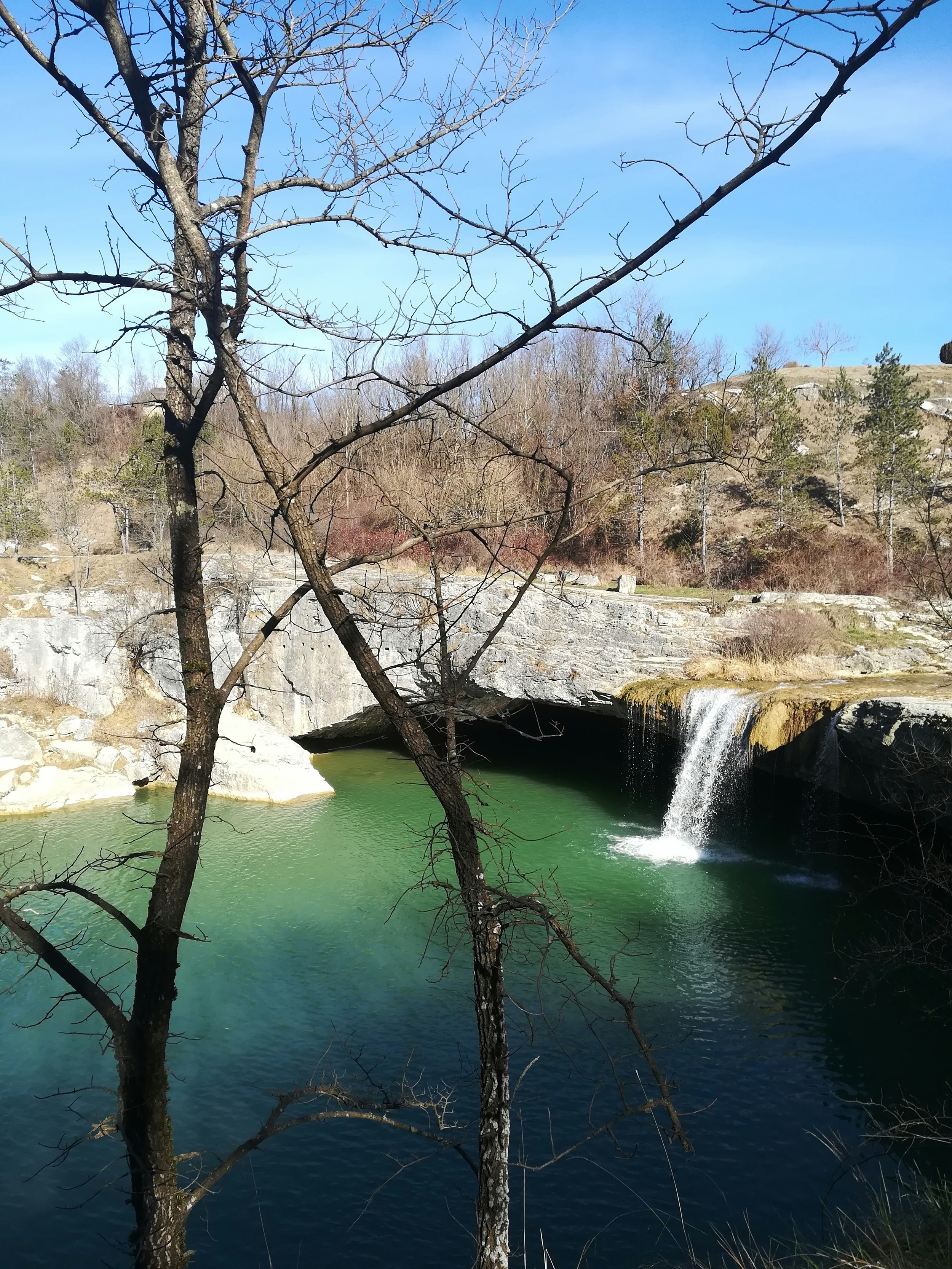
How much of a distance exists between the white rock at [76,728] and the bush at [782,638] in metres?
12.5

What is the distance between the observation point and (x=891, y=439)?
25.6 m

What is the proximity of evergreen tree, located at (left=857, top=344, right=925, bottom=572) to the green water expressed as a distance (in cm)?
1581

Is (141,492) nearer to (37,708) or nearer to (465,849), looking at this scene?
(37,708)

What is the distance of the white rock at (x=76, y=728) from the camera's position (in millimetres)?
17750

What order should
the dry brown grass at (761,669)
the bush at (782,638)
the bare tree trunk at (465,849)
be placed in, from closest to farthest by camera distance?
the bare tree trunk at (465,849)
the dry brown grass at (761,669)
the bush at (782,638)

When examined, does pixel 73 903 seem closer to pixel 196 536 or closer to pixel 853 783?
pixel 196 536

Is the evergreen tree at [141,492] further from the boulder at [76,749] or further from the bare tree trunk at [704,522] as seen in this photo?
the bare tree trunk at [704,522]

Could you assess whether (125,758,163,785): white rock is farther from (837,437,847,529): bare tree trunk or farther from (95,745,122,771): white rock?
(837,437,847,529): bare tree trunk

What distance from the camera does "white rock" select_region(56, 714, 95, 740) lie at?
17.8 meters

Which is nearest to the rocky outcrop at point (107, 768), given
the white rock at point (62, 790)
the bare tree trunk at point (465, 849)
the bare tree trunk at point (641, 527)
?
the white rock at point (62, 790)

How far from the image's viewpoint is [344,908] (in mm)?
11773

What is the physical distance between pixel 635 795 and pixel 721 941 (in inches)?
251

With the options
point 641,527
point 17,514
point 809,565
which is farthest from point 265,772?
point 809,565

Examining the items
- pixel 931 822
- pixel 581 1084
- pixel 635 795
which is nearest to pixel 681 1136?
pixel 581 1084
